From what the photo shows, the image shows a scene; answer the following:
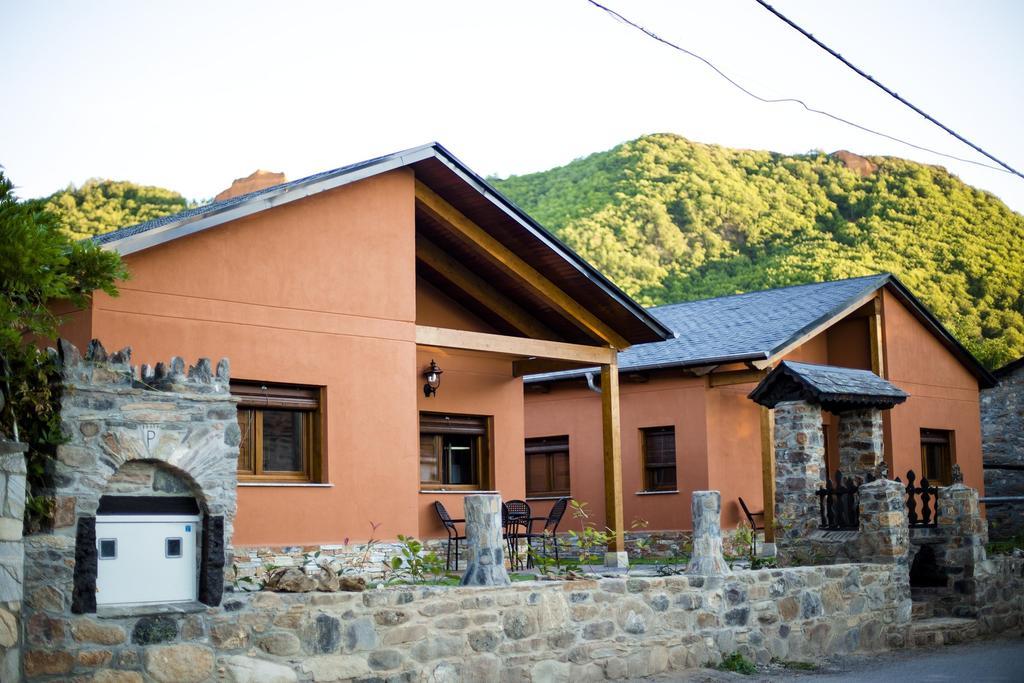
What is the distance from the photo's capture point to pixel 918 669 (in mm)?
11086

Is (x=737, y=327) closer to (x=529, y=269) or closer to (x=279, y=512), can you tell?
(x=529, y=269)

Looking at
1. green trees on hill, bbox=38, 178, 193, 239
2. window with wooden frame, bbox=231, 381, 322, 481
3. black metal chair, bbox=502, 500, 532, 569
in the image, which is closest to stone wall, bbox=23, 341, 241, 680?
window with wooden frame, bbox=231, 381, 322, 481

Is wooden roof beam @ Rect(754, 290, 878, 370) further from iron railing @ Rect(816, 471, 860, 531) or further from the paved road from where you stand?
the paved road

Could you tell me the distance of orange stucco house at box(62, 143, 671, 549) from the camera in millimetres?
11875

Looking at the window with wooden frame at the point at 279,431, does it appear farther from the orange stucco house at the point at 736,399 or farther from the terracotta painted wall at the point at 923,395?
the terracotta painted wall at the point at 923,395

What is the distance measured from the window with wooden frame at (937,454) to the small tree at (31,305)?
715 inches

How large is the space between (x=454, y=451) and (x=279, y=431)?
397 centimetres

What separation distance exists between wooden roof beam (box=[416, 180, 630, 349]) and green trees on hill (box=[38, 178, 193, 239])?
98.7 ft

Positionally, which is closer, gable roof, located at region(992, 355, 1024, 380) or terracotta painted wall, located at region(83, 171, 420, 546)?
terracotta painted wall, located at region(83, 171, 420, 546)

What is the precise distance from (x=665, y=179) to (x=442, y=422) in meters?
39.9

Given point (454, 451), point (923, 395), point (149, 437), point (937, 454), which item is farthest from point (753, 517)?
point (149, 437)

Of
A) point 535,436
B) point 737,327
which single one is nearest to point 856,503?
point 737,327

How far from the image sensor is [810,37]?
9.95 m

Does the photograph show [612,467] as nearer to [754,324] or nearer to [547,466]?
[754,324]
